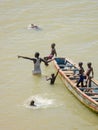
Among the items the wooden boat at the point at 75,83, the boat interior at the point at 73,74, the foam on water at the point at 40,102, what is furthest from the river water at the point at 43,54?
the boat interior at the point at 73,74

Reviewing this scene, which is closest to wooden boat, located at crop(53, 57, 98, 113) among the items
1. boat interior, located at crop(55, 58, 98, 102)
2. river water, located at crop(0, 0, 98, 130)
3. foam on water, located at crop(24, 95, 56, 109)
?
boat interior, located at crop(55, 58, 98, 102)

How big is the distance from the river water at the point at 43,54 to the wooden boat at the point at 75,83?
39 cm

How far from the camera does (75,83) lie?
18453 millimetres

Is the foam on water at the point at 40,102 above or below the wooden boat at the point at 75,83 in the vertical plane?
below

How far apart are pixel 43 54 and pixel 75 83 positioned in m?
6.83

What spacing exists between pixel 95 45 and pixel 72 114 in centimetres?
1061

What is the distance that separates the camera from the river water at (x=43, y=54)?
1634 centimetres

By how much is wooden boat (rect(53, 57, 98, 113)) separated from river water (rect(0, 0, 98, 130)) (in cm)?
39

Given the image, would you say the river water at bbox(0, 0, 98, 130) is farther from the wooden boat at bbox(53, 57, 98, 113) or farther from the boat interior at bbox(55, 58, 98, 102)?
the boat interior at bbox(55, 58, 98, 102)

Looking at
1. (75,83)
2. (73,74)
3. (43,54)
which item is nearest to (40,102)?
(75,83)

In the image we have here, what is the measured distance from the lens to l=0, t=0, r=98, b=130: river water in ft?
53.6

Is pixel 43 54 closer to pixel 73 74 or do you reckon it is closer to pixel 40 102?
pixel 73 74

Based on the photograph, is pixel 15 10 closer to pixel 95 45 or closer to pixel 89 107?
pixel 95 45

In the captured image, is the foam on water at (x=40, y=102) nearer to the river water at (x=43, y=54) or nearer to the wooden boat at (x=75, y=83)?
the river water at (x=43, y=54)
